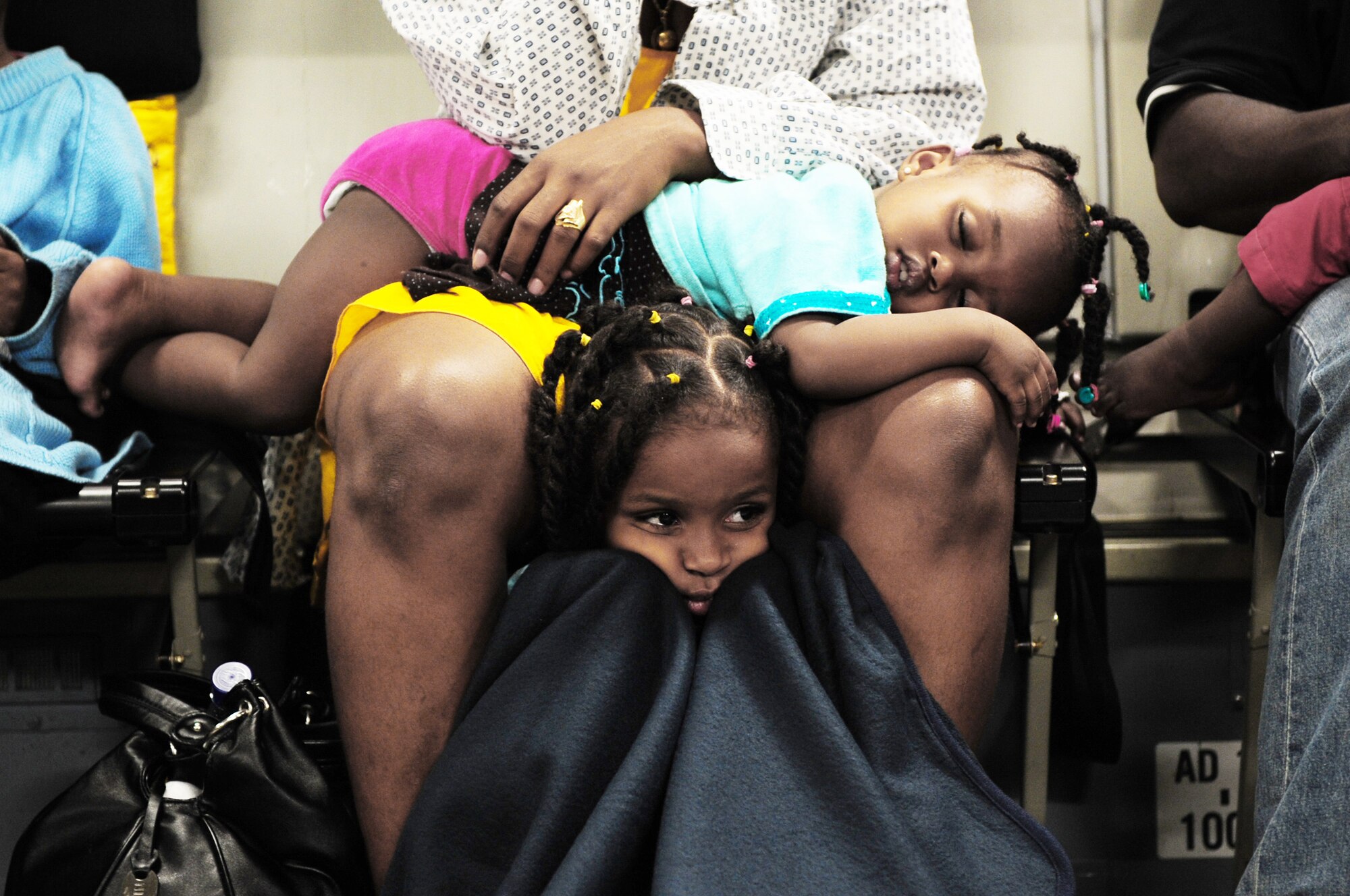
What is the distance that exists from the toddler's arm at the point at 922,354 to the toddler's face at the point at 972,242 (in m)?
0.18

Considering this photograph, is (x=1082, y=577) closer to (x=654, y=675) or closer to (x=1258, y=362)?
(x=1258, y=362)

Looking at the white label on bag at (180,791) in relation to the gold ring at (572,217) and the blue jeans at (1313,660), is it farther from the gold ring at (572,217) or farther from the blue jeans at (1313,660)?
the blue jeans at (1313,660)

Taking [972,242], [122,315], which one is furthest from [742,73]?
[122,315]

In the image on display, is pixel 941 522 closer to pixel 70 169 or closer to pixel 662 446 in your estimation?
pixel 662 446

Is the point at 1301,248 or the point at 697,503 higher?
the point at 1301,248

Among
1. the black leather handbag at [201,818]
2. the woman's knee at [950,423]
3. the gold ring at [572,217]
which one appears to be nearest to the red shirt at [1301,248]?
the woman's knee at [950,423]

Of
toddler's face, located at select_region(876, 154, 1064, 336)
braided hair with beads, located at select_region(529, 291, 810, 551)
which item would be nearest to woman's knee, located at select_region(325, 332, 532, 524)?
braided hair with beads, located at select_region(529, 291, 810, 551)

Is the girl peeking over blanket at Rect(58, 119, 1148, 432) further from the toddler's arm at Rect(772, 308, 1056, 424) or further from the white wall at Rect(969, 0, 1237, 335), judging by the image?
the white wall at Rect(969, 0, 1237, 335)

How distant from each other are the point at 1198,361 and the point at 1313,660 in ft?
1.44

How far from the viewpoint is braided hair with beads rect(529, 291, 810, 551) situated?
1.02 meters

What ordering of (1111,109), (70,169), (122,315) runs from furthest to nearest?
(1111,109)
(70,169)
(122,315)

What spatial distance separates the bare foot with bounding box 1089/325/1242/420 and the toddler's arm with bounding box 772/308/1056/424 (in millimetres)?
369

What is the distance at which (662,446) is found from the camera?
1.02 meters

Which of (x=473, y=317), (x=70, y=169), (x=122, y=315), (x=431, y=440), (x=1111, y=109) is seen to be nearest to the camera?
(x=431, y=440)
